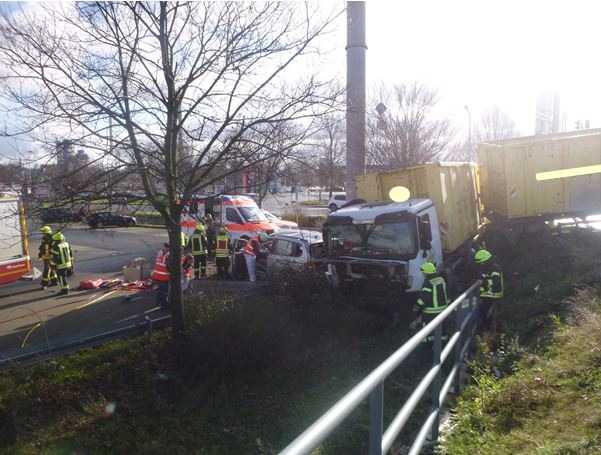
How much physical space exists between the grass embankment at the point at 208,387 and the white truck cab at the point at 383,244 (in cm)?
97

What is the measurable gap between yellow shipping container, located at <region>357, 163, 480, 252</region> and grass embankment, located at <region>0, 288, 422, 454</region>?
3703mm

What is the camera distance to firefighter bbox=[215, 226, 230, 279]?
12258mm

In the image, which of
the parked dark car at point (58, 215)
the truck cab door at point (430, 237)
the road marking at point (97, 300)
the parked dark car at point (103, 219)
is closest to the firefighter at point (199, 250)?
the road marking at point (97, 300)

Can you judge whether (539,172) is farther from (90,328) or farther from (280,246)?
(90,328)

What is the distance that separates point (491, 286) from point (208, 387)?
448cm

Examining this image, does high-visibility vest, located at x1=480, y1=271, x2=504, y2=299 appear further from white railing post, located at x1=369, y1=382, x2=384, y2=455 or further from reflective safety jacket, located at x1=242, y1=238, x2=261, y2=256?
reflective safety jacket, located at x1=242, y1=238, x2=261, y2=256

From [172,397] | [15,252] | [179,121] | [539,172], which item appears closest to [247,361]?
[172,397]

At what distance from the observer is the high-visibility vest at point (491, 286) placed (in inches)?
273

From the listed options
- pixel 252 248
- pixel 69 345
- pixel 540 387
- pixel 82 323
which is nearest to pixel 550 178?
pixel 252 248

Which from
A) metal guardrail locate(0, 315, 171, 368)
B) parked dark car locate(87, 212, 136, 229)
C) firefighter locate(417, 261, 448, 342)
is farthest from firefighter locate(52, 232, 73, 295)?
firefighter locate(417, 261, 448, 342)

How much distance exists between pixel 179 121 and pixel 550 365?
5.24 metres

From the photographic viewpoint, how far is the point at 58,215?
5645 mm

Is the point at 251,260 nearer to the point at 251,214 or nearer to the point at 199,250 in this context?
the point at 199,250

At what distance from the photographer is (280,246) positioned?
438 inches
